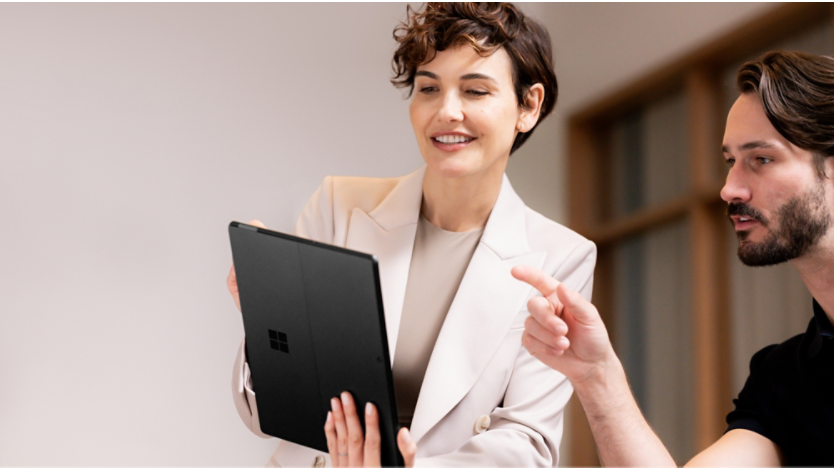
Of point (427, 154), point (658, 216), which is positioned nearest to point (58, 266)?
point (427, 154)

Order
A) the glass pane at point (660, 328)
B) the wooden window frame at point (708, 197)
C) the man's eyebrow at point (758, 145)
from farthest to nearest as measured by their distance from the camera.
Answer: the glass pane at point (660, 328)
the wooden window frame at point (708, 197)
the man's eyebrow at point (758, 145)

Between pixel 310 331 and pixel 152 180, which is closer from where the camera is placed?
pixel 310 331

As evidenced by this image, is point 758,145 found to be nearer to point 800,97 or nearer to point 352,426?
point 800,97

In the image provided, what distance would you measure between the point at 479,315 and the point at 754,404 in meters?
0.62

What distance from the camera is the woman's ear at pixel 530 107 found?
164cm

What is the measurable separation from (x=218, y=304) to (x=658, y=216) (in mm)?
2073

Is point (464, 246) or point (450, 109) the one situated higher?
point (450, 109)

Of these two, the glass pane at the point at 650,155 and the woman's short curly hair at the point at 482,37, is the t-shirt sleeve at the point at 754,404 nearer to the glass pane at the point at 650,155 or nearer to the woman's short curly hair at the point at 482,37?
the woman's short curly hair at the point at 482,37

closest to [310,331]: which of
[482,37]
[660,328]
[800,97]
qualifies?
[482,37]

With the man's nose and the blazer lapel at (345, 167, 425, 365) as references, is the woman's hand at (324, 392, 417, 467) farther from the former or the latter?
the man's nose

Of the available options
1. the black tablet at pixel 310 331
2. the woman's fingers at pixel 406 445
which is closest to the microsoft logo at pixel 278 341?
the black tablet at pixel 310 331

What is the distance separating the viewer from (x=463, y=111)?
1534 millimetres

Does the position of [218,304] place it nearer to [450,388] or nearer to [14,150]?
[14,150]

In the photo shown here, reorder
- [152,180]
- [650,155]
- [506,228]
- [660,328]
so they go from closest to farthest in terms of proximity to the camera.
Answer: [506,228], [152,180], [660,328], [650,155]
